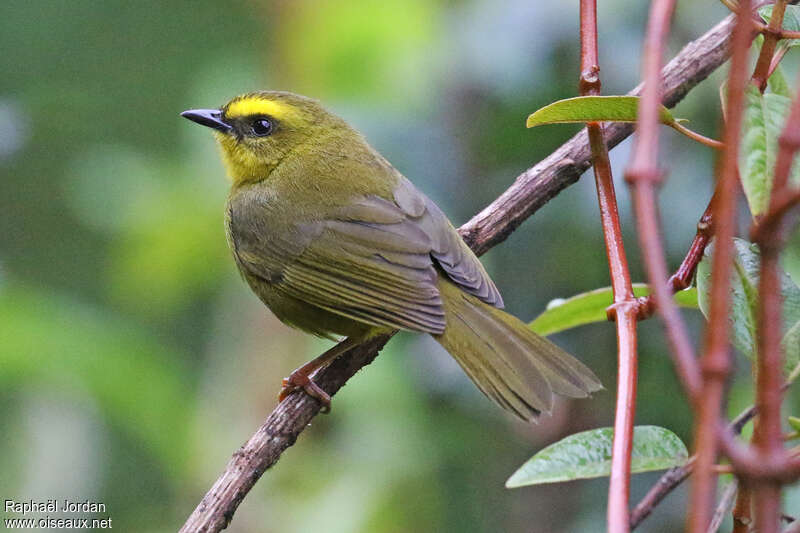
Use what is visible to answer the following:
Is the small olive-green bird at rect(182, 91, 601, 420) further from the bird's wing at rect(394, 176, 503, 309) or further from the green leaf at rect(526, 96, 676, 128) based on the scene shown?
the green leaf at rect(526, 96, 676, 128)

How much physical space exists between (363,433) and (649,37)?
279 centimetres

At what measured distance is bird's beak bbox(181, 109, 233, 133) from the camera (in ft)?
12.9

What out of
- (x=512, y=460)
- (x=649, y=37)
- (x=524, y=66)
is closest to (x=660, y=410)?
(x=512, y=460)

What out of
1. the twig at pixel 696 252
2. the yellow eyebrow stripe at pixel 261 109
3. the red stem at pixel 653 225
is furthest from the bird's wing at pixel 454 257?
the red stem at pixel 653 225

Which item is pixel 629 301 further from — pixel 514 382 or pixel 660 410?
pixel 660 410

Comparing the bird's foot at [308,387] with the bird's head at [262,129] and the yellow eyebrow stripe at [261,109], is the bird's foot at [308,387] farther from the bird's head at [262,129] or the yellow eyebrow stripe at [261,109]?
the yellow eyebrow stripe at [261,109]

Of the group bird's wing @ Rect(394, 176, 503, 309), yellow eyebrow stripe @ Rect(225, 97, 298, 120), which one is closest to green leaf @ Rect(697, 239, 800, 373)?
bird's wing @ Rect(394, 176, 503, 309)

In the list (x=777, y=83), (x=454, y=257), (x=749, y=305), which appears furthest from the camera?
(x=454, y=257)

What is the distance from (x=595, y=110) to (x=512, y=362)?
3.68 feet

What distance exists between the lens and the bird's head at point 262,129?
13.0ft

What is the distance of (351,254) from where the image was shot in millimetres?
3455

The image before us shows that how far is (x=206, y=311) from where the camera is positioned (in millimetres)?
5320

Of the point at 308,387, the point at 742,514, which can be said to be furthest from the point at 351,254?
the point at 742,514

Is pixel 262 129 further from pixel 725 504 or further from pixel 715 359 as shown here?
pixel 715 359
